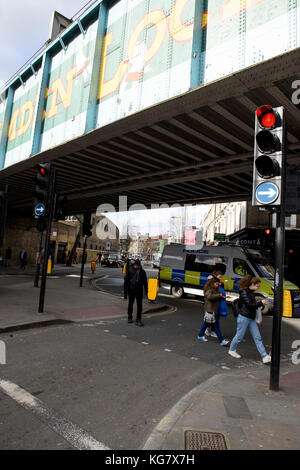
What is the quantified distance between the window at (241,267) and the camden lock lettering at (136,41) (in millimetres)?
8225

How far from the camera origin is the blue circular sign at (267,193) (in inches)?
169

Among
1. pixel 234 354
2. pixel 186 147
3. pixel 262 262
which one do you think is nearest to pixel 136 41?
pixel 186 147

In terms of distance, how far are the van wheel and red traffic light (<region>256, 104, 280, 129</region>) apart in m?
11.3

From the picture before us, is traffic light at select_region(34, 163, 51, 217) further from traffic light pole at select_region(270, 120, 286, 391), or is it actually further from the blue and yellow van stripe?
the blue and yellow van stripe

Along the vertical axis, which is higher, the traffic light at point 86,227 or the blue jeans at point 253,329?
the traffic light at point 86,227

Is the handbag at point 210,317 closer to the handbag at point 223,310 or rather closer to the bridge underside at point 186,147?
the handbag at point 223,310

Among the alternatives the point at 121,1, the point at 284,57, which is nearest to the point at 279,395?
the point at 284,57

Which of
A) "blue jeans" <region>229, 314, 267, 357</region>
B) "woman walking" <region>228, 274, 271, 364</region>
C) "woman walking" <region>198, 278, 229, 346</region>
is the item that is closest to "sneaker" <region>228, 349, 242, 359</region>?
"woman walking" <region>228, 274, 271, 364</region>

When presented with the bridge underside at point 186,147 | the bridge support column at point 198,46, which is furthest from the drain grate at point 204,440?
the bridge support column at point 198,46

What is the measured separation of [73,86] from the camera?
1270cm

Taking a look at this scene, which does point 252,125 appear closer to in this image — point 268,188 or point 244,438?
point 268,188

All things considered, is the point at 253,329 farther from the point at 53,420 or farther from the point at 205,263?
the point at 205,263

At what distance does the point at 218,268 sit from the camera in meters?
13.2

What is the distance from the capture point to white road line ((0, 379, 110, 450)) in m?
2.82
